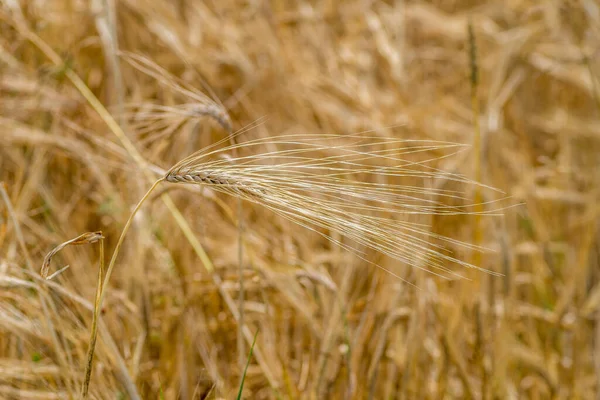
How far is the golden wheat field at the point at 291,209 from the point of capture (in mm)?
903

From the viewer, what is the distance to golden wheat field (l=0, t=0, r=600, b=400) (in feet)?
2.96

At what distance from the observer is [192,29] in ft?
6.64

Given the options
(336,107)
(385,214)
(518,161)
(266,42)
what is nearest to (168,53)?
(266,42)

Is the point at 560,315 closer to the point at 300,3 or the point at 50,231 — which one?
the point at 50,231

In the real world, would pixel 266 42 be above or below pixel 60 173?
above

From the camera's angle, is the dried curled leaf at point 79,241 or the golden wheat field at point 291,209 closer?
the dried curled leaf at point 79,241

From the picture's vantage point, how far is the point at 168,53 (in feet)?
6.53

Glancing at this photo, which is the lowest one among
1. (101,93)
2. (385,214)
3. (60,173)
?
(385,214)

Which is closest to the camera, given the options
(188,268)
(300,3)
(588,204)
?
(188,268)

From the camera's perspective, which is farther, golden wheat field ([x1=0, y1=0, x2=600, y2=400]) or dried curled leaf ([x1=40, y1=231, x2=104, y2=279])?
golden wheat field ([x1=0, y1=0, x2=600, y2=400])

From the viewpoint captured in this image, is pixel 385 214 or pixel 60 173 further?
pixel 60 173

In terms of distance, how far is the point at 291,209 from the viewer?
613 millimetres

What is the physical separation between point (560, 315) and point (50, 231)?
1.06 meters

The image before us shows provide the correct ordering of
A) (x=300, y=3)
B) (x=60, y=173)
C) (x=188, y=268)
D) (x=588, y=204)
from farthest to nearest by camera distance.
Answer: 1. (x=300, y=3)
2. (x=588, y=204)
3. (x=60, y=173)
4. (x=188, y=268)
